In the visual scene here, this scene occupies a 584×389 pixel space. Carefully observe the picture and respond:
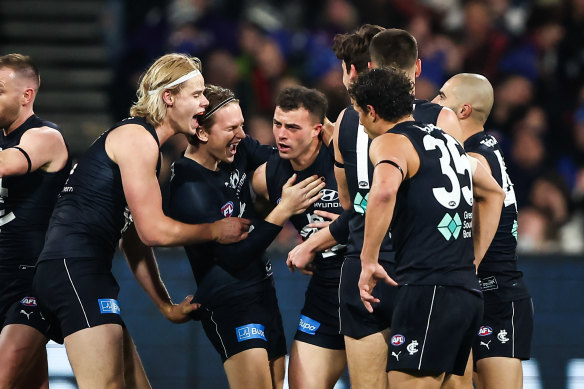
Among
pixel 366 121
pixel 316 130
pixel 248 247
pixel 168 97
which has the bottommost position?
pixel 248 247

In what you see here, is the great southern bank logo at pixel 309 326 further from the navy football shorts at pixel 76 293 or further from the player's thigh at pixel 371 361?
the navy football shorts at pixel 76 293

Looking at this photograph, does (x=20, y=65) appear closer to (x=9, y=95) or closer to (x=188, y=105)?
(x=9, y=95)

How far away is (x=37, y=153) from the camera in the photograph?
535 centimetres

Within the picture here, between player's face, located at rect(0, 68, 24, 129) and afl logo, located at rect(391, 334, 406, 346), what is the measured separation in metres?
2.60

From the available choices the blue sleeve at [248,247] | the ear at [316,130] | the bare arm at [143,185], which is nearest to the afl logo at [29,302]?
the bare arm at [143,185]

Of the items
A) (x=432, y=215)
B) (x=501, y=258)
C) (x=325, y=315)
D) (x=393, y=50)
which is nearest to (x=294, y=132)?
(x=393, y=50)

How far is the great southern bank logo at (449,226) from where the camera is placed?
464 cm

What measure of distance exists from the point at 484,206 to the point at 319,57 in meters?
5.47

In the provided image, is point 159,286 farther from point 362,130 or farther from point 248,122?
point 248,122

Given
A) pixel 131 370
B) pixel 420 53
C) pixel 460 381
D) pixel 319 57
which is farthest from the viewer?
pixel 319 57

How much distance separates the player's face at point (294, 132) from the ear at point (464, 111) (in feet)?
2.90

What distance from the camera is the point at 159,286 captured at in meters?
5.87

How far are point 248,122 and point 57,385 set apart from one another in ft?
12.1

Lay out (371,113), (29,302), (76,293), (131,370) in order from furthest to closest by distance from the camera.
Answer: (131,370)
(29,302)
(76,293)
(371,113)
